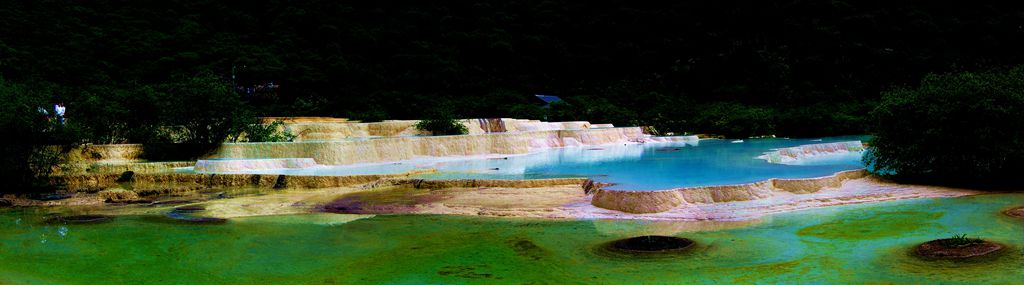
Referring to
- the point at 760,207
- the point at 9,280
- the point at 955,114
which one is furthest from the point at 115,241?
the point at 955,114

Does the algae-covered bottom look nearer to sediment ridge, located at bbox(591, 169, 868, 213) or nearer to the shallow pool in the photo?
sediment ridge, located at bbox(591, 169, 868, 213)

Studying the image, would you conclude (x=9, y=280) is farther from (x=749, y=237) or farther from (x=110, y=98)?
(x=110, y=98)

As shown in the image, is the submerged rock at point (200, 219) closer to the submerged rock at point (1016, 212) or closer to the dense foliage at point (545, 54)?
the submerged rock at point (1016, 212)

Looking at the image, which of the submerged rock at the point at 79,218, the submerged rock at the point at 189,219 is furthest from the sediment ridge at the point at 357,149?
the submerged rock at the point at 189,219

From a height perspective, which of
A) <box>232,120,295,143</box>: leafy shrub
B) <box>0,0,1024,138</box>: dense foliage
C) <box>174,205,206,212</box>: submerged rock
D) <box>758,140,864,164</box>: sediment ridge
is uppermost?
<box>0,0,1024,138</box>: dense foliage

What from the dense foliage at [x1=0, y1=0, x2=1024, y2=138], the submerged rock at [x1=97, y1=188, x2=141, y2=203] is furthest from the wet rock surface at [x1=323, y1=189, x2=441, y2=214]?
the dense foliage at [x1=0, y1=0, x2=1024, y2=138]

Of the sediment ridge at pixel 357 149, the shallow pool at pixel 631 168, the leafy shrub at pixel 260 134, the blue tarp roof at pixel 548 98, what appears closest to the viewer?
the shallow pool at pixel 631 168

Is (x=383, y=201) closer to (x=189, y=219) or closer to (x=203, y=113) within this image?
(x=189, y=219)
